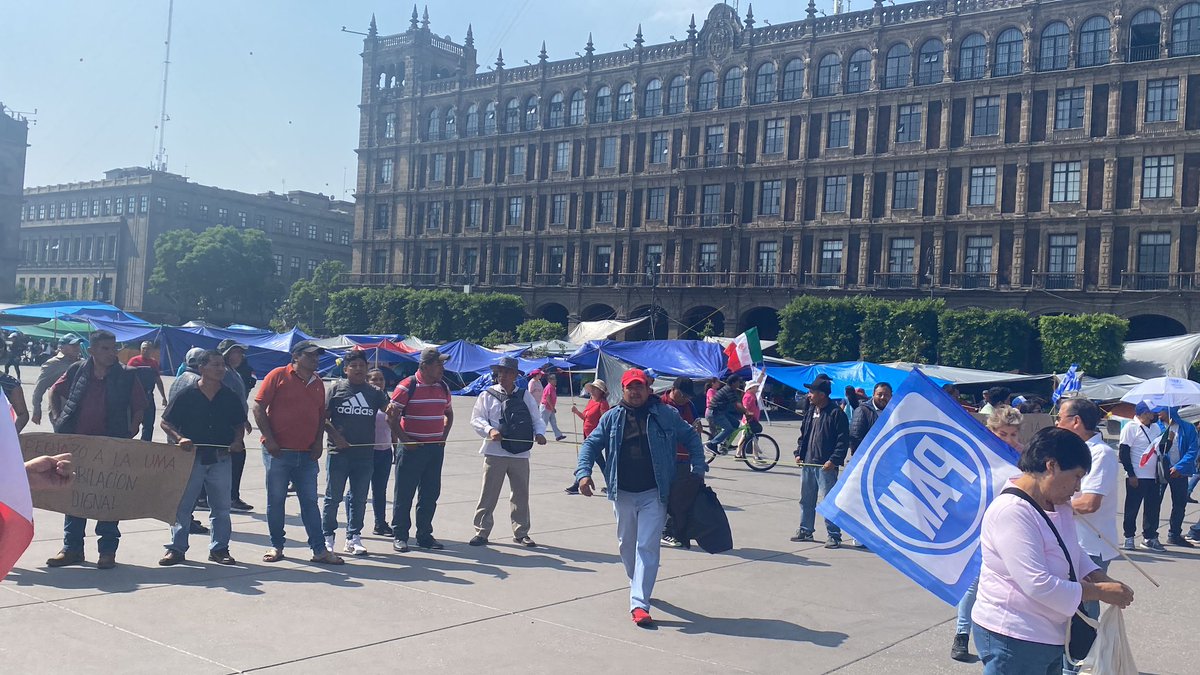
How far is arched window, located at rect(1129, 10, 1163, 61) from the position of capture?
45000 millimetres

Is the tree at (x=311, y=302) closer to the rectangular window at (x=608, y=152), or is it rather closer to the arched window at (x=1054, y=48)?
the rectangular window at (x=608, y=152)

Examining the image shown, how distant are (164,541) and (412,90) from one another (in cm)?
6298

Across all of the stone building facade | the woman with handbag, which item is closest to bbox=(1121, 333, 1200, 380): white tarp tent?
the woman with handbag

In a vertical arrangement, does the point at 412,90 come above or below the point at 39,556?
above

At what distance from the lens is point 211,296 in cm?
8550

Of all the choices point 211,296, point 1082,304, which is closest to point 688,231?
point 1082,304

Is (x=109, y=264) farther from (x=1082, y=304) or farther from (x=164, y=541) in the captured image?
(x=164, y=541)

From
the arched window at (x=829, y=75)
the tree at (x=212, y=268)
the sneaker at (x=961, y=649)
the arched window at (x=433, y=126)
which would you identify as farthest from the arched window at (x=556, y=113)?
the sneaker at (x=961, y=649)

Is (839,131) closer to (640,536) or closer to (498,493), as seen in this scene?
(498,493)

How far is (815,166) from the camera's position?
174ft

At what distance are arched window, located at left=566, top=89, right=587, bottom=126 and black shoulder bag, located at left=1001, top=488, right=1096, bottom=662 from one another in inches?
2337

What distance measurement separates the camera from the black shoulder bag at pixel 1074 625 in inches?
166

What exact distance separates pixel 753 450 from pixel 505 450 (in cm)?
1033

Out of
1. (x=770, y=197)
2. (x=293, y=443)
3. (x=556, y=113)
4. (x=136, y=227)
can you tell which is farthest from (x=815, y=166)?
(x=136, y=227)
